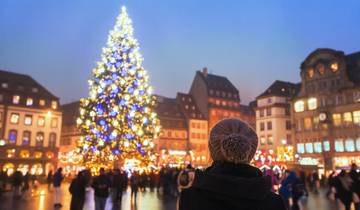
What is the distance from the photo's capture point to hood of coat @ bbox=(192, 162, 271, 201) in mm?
2232

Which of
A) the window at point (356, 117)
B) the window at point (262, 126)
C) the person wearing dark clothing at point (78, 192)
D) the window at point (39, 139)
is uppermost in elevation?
the window at point (262, 126)

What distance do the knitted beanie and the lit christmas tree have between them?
23854 mm

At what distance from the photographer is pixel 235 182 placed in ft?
7.32

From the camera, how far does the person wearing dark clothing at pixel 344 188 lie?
11.8 m

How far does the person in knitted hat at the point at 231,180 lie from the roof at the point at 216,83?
85038 mm

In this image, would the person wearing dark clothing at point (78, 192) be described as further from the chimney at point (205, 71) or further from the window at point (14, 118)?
the chimney at point (205, 71)

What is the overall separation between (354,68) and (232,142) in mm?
60390

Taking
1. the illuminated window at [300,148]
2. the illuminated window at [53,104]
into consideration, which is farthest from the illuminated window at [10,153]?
the illuminated window at [300,148]

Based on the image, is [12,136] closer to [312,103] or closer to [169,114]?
[169,114]

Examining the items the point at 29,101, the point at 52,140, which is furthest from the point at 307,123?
the point at 29,101

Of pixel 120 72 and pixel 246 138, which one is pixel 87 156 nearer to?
pixel 120 72

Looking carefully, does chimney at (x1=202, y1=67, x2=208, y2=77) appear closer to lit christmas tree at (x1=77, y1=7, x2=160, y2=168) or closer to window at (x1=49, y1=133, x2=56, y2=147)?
window at (x1=49, y1=133, x2=56, y2=147)

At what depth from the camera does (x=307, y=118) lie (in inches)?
2457

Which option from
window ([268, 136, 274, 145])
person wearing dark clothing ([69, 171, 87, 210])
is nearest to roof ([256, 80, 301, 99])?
window ([268, 136, 274, 145])
